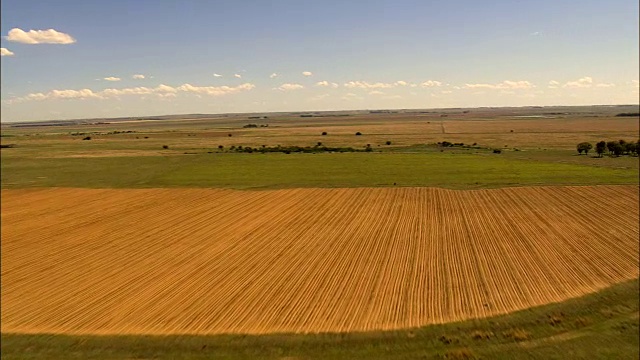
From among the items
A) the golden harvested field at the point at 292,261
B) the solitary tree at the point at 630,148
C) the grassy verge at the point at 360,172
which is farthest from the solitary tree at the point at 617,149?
the golden harvested field at the point at 292,261

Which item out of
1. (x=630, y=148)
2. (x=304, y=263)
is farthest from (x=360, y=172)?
(x=630, y=148)

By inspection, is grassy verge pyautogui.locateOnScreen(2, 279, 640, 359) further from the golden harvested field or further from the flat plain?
the golden harvested field

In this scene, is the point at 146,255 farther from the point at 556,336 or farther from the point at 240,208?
the point at 556,336

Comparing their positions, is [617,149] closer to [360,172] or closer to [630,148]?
[630,148]

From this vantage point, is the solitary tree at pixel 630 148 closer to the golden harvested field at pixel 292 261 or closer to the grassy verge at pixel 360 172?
the grassy verge at pixel 360 172

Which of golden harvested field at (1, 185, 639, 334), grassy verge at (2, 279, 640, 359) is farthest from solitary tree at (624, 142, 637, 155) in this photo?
grassy verge at (2, 279, 640, 359)

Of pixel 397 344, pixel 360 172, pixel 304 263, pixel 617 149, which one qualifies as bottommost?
pixel 397 344
